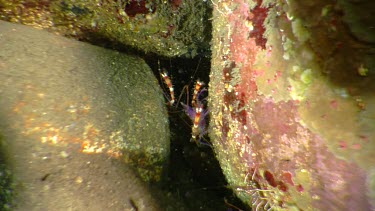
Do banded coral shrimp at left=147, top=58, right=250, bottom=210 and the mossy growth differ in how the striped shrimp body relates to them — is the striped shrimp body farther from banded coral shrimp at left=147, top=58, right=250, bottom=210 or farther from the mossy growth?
the mossy growth

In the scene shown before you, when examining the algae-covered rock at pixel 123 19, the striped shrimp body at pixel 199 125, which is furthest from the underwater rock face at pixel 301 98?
the striped shrimp body at pixel 199 125

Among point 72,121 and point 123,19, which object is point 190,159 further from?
point 123,19

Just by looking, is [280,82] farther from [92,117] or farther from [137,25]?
[137,25]

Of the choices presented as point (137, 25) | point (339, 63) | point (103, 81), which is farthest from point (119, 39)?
point (339, 63)

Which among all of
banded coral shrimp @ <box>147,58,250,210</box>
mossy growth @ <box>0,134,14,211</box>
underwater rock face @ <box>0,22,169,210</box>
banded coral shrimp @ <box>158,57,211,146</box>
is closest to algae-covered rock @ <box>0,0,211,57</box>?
underwater rock face @ <box>0,22,169,210</box>

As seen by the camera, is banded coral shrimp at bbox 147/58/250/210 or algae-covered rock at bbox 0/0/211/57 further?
banded coral shrimp at bbox 147/58/250/210

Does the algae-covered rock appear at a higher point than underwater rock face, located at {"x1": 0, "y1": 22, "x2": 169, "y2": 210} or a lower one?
higher
